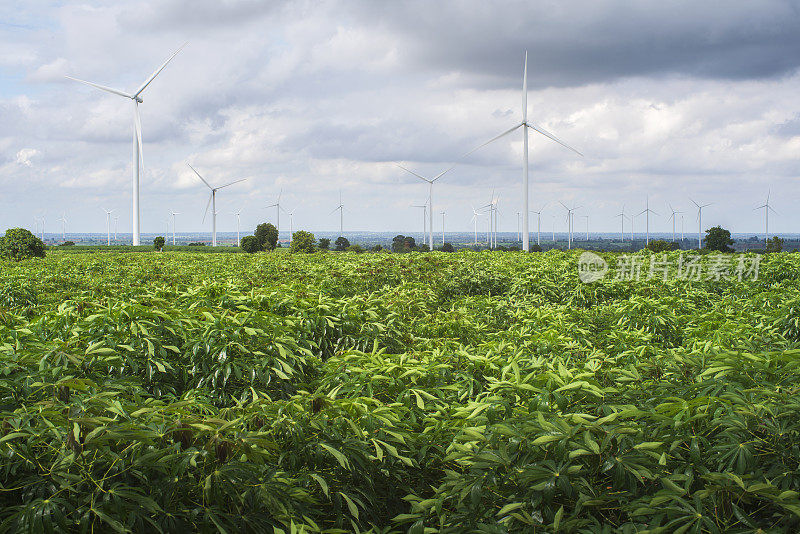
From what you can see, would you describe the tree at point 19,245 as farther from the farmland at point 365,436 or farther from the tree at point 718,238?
the tree at point 718,238

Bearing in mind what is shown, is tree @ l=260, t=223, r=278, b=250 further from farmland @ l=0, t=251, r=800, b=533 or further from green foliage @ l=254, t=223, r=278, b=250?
farmland @ l=0, t=251, r=800, b=533

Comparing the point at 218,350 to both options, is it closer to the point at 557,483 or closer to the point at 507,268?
the point at 557,483

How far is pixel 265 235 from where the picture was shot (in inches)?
2160

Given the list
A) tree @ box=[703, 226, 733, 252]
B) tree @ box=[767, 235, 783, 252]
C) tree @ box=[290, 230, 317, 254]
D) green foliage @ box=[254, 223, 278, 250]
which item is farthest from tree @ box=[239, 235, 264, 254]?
tree @ box=[767, 235, 783, 252]

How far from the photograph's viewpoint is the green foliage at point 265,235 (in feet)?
178

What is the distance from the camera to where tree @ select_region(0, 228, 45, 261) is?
26.3 m

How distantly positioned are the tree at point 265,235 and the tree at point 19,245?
→ 26.3 meters

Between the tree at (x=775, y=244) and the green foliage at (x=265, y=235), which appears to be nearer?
the green foliage at (x=265, y=235)

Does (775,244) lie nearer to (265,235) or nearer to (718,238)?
(718,238)

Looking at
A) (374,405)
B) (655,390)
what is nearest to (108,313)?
(374,405)

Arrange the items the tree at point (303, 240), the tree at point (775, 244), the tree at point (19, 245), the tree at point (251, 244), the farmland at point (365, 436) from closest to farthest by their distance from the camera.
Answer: the farmland at point (365, 436) → the tree at point (19, 245) → the tree at point (303, 240) → the tree at point (251, 244) → the tree at point (775, 244)

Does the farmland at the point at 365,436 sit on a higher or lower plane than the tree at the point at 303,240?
lower

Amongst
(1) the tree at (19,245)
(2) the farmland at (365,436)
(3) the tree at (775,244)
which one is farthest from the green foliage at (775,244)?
(1) the tree at (19,245)

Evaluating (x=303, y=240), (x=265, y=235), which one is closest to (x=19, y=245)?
(x=303, y=240)
